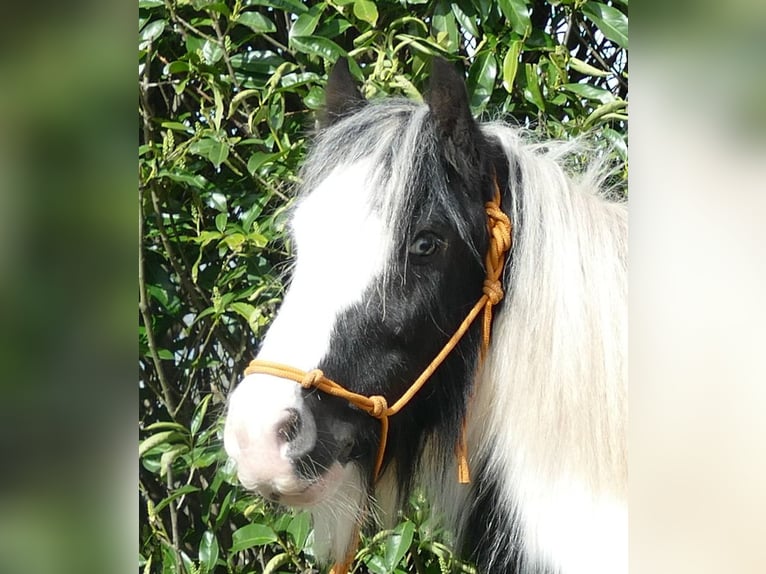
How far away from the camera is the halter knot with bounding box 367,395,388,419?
0.79 metres

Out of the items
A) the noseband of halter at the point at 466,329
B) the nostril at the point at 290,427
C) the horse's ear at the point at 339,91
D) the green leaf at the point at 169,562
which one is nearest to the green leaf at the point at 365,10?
the horse's ear at the point at 339,91

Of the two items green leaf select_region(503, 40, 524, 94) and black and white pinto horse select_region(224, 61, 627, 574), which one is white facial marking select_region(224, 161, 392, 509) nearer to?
black and white pinto horse select_region(224, 61, 627, 574)

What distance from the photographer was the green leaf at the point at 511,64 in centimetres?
98

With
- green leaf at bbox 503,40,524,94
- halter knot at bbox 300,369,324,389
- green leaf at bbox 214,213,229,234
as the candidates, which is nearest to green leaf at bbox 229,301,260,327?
green leaf at bbox 214,213,229,234

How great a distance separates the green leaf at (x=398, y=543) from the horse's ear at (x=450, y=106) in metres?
0.49

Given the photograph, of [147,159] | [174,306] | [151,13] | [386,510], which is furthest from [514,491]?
[151,13]

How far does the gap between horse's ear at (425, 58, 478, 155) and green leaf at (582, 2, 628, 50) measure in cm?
25

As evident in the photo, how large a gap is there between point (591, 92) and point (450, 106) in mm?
259

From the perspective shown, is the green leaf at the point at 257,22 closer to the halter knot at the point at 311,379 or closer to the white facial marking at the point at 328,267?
the white facial marking at the point at 328,267

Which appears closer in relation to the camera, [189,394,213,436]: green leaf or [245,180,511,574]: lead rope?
[245,180,511,574]: lead rope

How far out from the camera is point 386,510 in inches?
37.1
